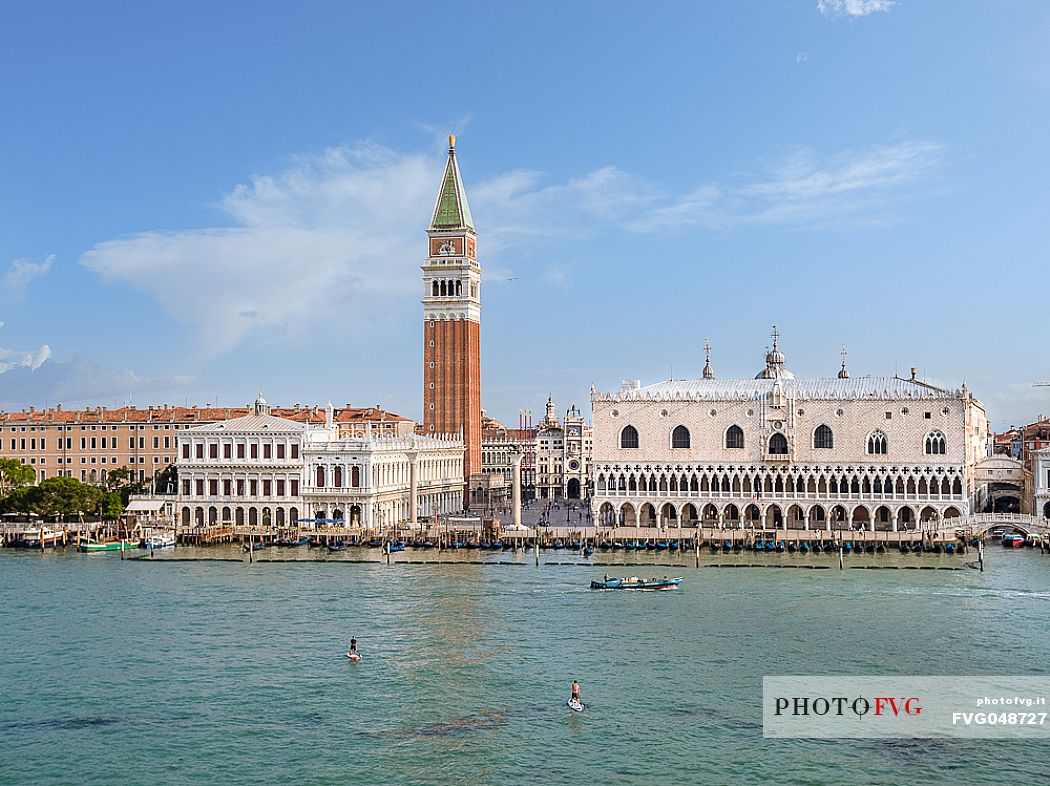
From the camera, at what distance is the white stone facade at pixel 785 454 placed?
166 feet

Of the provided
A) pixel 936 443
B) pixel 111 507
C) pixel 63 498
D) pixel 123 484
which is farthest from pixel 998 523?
pixel 123 484

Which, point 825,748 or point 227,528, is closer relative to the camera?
point 825,748

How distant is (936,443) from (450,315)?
26372mm

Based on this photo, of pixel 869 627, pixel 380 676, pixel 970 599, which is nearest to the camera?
pixel 380 676

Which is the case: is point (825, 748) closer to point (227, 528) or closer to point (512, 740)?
point (512, 740)

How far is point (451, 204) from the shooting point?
66062mm

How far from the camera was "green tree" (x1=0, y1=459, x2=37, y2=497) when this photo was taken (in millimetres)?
58344

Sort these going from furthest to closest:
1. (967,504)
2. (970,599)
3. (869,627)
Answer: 1. (967,504)
2. (970,599)
3. (869,627)

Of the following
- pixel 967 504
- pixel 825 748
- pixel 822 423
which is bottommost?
pixel 825 748

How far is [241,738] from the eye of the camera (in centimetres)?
2120

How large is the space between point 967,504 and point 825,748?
32.4 metres

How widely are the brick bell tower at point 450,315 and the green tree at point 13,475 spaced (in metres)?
20.1

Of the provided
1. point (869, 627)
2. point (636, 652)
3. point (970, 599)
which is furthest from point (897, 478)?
point (636, 652)

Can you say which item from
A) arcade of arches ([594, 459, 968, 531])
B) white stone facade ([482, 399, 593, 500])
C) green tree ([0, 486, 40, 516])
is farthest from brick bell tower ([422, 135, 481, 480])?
white stone facade ([482, 399, 593, 500])
